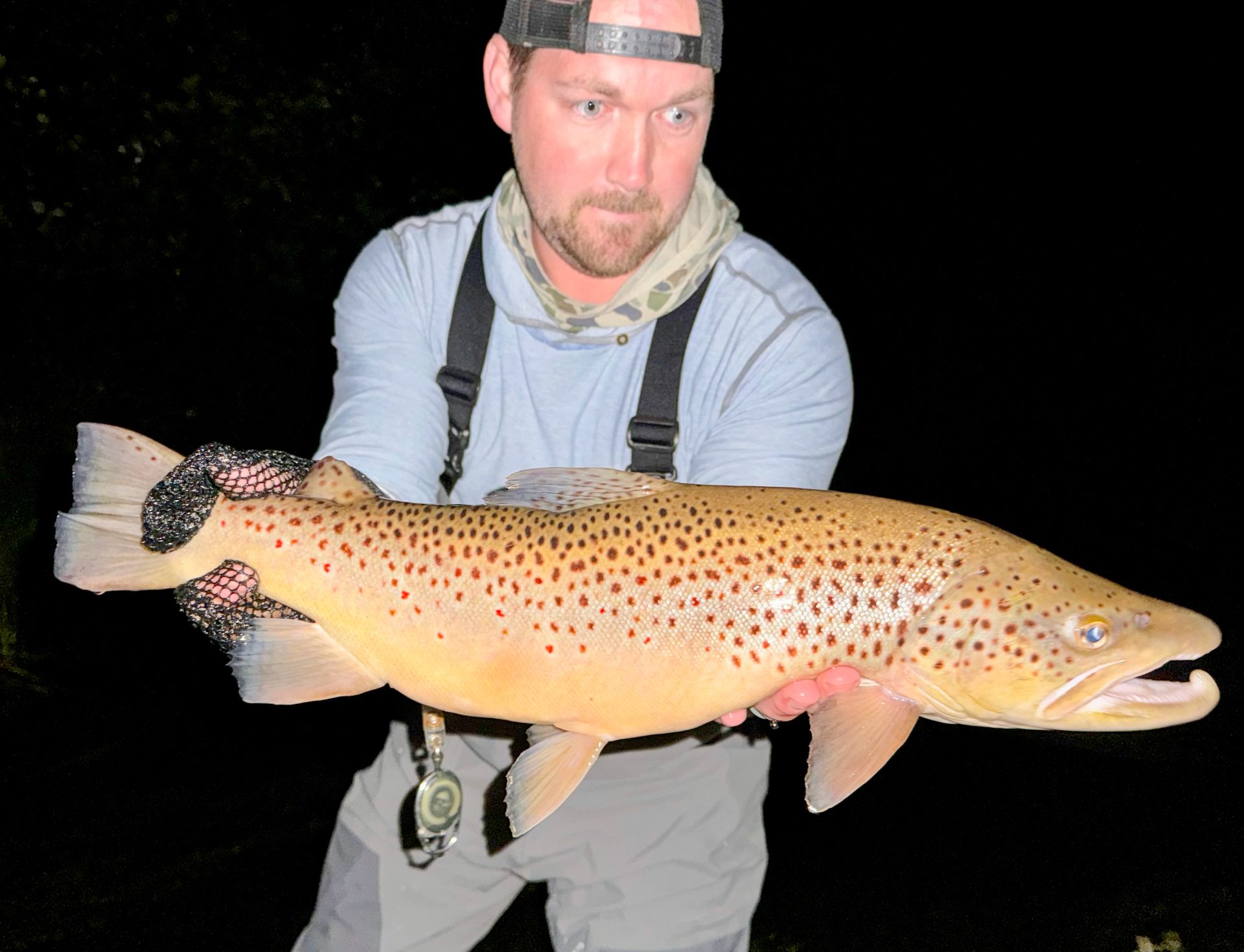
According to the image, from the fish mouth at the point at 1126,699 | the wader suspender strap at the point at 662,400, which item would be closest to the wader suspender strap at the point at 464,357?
the wader suspender strap at the point at 662,400

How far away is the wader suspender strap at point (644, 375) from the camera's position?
2.45 m

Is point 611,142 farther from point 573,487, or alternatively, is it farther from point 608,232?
point 573,487

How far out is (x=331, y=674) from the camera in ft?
6.45

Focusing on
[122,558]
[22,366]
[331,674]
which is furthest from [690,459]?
[22,366]

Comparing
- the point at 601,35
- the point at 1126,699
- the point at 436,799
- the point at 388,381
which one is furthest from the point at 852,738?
the point at 601,35

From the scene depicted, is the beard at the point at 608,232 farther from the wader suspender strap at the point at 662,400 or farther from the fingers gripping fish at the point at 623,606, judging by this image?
the fingers gripping fish at the point at 623,606

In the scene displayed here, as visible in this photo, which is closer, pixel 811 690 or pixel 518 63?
pixel 811 690

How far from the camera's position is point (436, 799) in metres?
2.52

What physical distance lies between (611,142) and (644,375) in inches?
23.5

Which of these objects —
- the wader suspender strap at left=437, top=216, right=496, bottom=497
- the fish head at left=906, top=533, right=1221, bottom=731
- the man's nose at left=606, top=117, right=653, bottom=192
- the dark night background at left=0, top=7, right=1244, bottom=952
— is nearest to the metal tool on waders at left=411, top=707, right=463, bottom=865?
the wader suspender strap at left=437, top=216, right=496, bottom=497

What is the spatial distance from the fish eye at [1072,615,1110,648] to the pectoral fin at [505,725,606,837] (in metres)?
0.98

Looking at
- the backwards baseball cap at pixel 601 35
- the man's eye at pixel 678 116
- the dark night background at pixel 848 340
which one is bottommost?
the dark night background at pixel 848 340

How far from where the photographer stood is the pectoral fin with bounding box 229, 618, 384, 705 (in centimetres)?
194

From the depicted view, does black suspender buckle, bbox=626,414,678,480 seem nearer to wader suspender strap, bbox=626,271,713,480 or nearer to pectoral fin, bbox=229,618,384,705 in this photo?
wader suspender strap, bbox=626,271,713,480
